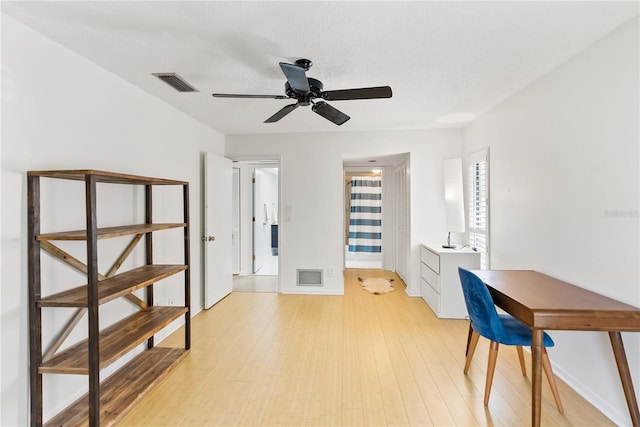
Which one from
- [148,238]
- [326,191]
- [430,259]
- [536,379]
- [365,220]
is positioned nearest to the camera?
[536,379]

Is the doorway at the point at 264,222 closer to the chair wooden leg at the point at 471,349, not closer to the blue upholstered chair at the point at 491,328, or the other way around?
the chair wooden leg at the point at 471,349

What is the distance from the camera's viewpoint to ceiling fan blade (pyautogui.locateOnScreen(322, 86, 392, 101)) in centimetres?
213

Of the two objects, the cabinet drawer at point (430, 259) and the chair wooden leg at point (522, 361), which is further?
the cabinet drawer at point (430, 259)

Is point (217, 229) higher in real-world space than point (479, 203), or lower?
lower

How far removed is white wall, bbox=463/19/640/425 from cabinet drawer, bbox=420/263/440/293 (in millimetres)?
950

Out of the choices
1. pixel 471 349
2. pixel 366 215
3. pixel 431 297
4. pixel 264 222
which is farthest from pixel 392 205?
A: pixel 471 349

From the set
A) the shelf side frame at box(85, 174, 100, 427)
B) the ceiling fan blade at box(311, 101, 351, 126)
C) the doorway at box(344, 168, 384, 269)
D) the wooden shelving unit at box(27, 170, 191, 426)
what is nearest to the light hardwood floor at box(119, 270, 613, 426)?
the wooden shelving unit at box(27, 170, 191, 426)

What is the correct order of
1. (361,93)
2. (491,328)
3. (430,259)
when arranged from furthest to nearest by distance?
(430,259), (361,93), (491,328)

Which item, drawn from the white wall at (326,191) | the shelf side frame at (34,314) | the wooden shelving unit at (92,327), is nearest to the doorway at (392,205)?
the white wall at (326,191)

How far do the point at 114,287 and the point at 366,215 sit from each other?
571 centimetres

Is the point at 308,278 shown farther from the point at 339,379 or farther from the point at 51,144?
the point at 51,144

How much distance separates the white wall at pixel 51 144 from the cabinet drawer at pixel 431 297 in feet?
10.9

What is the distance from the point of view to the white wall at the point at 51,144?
5.54ft

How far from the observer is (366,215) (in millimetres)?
7176
